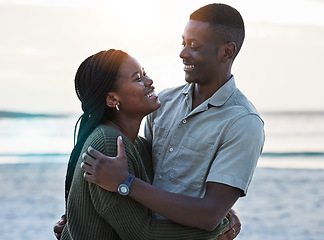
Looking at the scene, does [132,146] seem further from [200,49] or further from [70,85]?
[70,85]

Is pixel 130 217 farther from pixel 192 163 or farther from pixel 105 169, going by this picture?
pixel 192 163

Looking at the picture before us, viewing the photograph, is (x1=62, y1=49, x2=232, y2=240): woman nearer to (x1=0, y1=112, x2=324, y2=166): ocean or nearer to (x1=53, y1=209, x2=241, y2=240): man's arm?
(x1=53, y1=209, x2=241, y2=240): man's arm

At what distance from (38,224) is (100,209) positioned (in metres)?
3.56

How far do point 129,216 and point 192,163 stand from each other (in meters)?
0.42

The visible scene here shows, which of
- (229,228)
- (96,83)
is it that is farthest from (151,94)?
(229,228)

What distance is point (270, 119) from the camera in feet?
50.9

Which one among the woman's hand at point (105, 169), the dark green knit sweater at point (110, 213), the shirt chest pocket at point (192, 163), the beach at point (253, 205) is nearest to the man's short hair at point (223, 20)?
the shirt chest pocket at point (192, 163)

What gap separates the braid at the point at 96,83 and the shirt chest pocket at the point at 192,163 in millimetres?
380

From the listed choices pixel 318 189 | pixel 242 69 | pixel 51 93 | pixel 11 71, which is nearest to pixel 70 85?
pixel 51 93

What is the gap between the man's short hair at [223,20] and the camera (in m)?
2.80

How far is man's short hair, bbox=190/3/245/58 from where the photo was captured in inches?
110

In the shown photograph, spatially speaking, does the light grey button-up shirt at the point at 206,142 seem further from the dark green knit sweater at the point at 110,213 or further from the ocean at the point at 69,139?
the ocean at the point at 69,139

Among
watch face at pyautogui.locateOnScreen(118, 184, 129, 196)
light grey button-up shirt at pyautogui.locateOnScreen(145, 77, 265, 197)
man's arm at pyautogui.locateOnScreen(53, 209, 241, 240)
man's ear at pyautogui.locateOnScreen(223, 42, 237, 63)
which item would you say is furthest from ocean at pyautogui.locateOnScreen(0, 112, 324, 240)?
watch face at pyautogui.locateOnScreen(118, 184, 129, 196)

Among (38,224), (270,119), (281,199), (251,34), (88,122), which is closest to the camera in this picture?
(88,122)
